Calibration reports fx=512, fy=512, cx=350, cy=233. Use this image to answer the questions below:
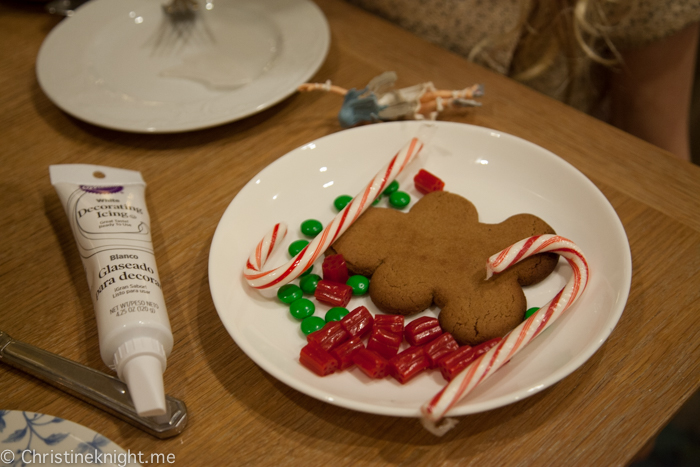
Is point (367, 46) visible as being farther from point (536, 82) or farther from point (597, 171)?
point (597, 171)

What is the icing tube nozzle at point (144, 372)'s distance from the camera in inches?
22.1

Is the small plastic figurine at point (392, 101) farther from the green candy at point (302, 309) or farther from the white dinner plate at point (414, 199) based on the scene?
the green candy at point (302, 309)

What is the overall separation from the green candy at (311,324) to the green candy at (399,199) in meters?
0.27

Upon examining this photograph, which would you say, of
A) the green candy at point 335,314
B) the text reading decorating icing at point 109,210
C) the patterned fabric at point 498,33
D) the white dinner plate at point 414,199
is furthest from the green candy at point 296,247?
the patterned fabric at point 498,33

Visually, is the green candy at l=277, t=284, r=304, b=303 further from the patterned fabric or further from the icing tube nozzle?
the patterned fabric

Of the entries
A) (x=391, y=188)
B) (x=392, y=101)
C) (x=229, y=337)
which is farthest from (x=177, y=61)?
(x=229, y=337)

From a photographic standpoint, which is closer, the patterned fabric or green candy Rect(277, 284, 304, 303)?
green candy Rect(277, 284, 304, 303)

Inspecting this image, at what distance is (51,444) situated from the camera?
585 millimetres

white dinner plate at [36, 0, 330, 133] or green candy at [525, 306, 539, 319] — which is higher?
white dinner plate at [36, 0, 330, 133]

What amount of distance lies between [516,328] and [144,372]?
1.49 ft

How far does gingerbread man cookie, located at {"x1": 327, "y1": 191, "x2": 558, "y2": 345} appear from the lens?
0.69m

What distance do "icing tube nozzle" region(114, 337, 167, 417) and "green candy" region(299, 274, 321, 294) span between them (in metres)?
0.22

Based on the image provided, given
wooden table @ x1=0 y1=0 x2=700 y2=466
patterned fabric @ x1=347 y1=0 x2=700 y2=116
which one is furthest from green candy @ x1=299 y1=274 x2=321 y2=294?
patterned fabric @ x1=347 y1=0 x2=700 y2=116

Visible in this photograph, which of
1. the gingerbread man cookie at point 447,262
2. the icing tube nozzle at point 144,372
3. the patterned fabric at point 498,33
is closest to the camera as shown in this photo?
the icing tube nozzle at point 144,372
